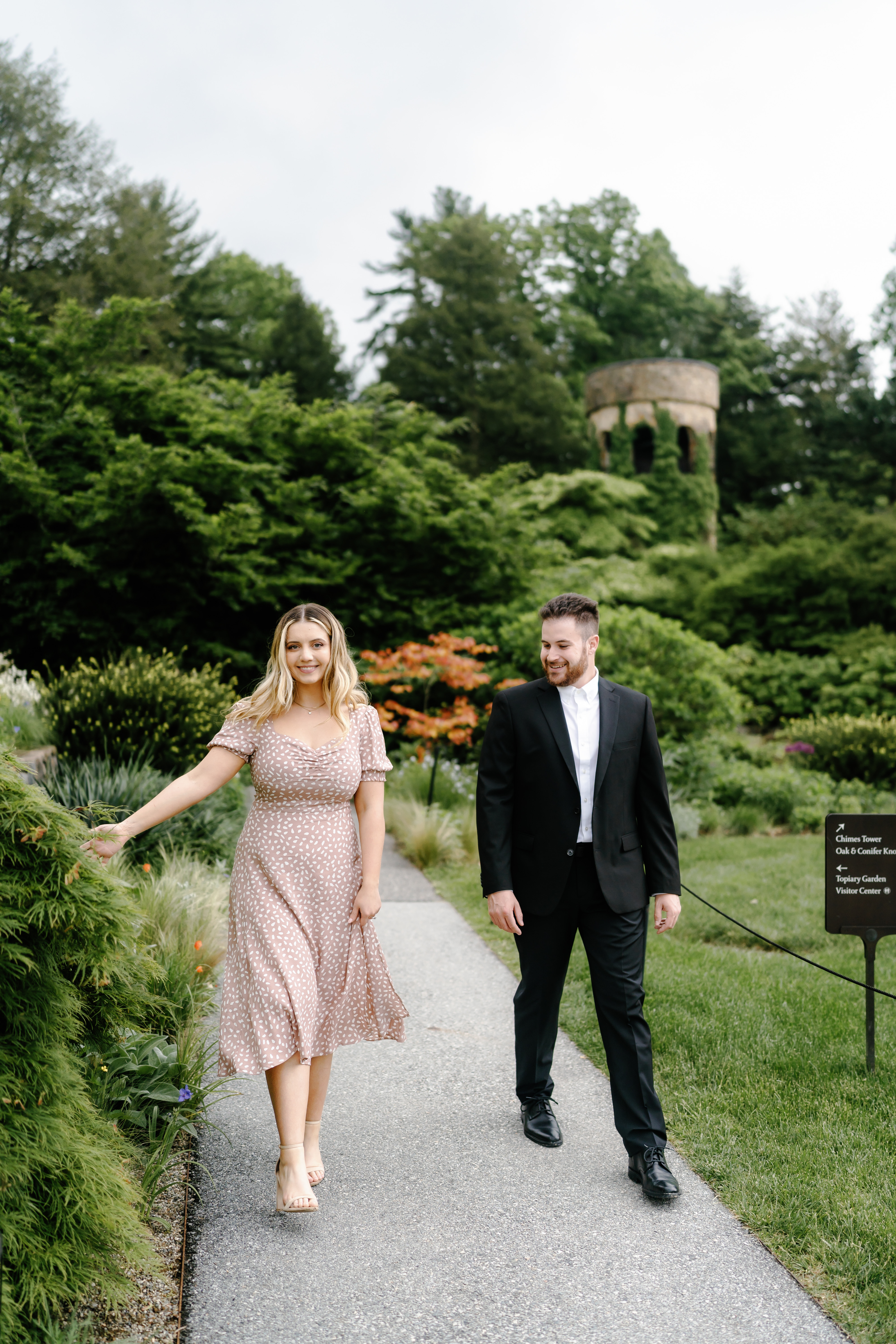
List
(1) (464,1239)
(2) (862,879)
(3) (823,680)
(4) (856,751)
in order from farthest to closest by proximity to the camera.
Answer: (3) (823,680)
(4) (856,751)
(2) (862,879)
(1) (464,1239)

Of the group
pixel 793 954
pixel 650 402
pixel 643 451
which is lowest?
pixel 793 954

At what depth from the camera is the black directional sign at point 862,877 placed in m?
4.37

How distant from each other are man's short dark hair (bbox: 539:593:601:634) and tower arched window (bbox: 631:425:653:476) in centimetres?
2650

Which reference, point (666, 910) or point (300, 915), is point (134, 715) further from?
point (666, 910)

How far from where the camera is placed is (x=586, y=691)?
3656 mm

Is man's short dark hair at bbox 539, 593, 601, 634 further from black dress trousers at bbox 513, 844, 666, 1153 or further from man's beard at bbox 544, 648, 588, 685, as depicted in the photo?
black dress trousers at bbox 513, 844, 666, 1153

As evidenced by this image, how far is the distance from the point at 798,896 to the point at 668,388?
2365 centimetres

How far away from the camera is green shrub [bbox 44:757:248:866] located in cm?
647

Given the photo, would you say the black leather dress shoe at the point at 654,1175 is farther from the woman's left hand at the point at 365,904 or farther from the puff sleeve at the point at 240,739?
the puff sleeve at the point at 240,739

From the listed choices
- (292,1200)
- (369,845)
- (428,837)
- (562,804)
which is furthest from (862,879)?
(428,837)

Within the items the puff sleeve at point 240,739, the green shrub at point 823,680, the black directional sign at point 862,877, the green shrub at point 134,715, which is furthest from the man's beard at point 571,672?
the green shrub at point 823,680

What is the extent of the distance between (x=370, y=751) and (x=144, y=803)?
3792 millimetres

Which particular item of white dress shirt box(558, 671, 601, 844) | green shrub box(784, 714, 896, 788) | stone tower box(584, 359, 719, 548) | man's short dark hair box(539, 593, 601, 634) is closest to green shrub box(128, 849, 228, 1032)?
white dress shirt box(558, 671, 601, 844)

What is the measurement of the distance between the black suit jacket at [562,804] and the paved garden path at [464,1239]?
2.95 ft
